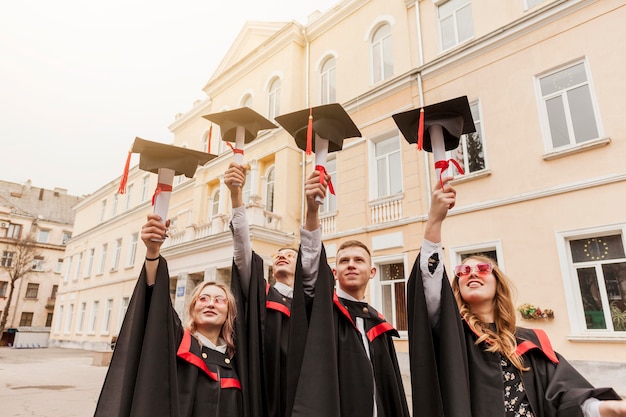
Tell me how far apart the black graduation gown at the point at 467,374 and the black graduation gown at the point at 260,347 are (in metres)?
0.91

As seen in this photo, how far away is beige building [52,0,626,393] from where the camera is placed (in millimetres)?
8109

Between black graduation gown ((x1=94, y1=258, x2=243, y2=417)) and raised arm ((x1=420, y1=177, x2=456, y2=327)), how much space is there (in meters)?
1.41

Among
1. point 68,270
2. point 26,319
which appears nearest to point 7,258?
point 26,319

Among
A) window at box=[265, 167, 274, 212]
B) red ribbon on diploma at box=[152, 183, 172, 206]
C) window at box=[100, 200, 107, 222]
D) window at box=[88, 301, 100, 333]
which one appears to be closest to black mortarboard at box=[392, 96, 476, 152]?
red ribbon on diploma at box=[152, 183, 172, 206]

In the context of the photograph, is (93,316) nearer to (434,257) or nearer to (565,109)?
(565,109)

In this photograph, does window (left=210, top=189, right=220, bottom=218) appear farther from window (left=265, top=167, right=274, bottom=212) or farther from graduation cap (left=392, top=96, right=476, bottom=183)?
graduation cap (left=392, top=96, right=476, bottom=183)

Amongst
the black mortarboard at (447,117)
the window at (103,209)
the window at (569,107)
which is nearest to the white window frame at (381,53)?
the window at (569,107)

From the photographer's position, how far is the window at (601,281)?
7.65 metres

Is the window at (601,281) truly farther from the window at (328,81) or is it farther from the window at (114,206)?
the window at (114,206)

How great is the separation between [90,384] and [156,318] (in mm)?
10666

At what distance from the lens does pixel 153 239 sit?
2.31 m

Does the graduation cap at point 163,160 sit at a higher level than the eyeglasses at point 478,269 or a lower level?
higher

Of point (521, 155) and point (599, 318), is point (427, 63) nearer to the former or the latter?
point (521, 155)

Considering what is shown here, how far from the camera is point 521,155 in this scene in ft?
30.7
